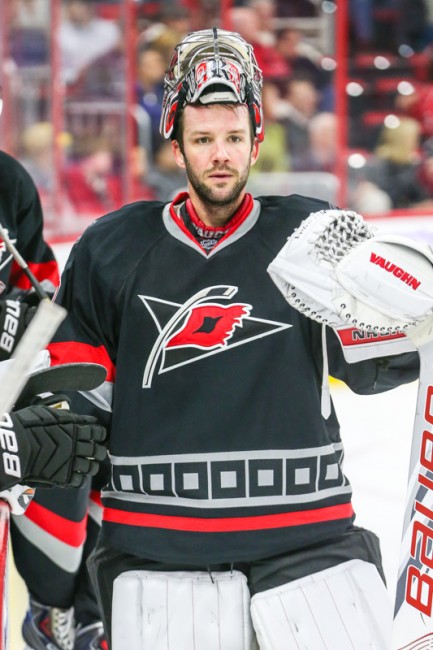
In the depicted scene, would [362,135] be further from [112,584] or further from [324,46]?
[112,584]

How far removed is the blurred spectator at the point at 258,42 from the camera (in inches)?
225

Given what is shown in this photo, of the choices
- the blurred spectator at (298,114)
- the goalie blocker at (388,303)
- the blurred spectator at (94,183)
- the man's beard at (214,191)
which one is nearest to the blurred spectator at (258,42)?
the blurred spectator at (298,114)

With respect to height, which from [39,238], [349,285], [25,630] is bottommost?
[25,630]

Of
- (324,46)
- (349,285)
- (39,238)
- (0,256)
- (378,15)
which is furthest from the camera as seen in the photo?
(378,15)

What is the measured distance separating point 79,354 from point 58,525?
76 cm

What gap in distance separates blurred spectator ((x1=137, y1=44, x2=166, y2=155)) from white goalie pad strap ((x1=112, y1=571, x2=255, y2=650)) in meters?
3.90

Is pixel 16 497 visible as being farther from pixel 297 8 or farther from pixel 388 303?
pixel 297 8

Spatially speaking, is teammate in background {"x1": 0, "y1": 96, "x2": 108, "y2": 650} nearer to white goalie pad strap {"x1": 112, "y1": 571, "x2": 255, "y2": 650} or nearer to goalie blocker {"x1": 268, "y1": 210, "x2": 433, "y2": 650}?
white goalie pad strap {"x1": 112, "y1": 571, "x2": 255, "y2": 650}

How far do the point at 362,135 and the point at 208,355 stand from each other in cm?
448

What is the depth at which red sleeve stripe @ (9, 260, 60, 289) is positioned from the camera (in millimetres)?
2412

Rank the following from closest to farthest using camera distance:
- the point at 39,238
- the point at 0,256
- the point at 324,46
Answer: the point at 0,256
the point at 39,238
the point at 324,46

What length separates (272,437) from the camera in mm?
1724

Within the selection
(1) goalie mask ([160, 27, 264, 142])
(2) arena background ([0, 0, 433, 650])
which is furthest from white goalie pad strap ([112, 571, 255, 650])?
(2) arena background ([0, 0, 433, 650])

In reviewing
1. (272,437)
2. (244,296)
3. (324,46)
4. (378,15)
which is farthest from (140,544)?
(378,15)
